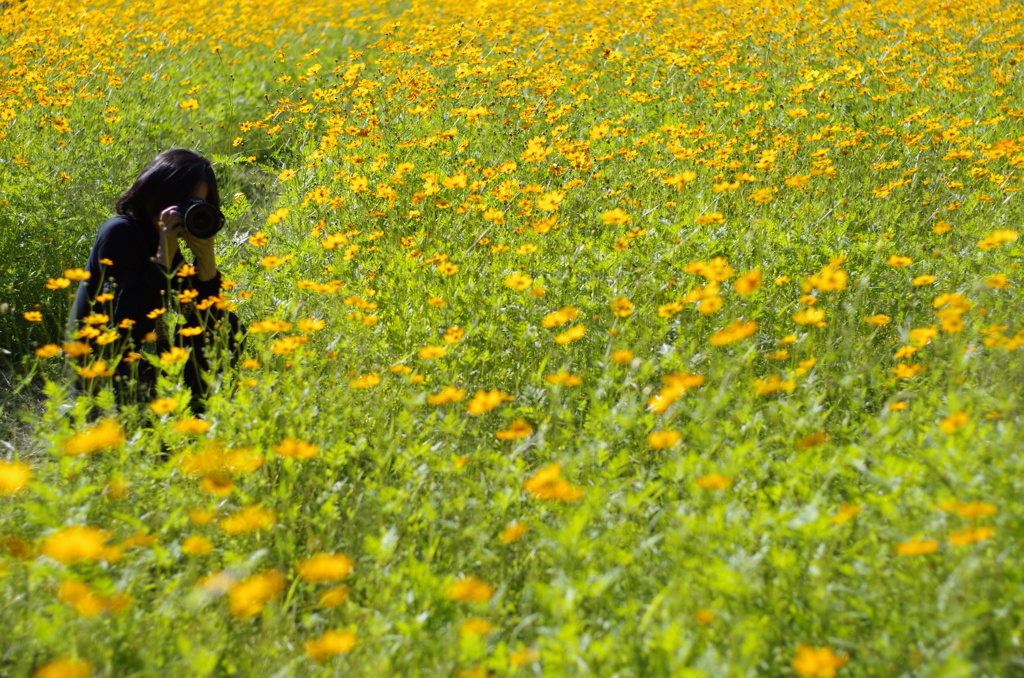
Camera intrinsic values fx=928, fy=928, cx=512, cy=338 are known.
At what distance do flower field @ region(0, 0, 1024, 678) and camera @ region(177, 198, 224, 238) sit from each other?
8.8 inches

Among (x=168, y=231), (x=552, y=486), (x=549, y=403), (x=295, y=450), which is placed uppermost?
(x=168, y=231)

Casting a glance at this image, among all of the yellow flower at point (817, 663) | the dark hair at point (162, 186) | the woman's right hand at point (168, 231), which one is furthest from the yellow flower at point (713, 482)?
the dark hair at point (162, 186)

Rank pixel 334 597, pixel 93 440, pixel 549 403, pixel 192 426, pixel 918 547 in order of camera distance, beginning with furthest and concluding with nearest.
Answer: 1. pixel 549 403
2. pixel 192 426
3. pixel 93 440
4. pixel 334 597
5. pixel 918 547

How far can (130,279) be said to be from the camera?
3105 millimetres

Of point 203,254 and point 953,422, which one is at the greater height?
point 203,254

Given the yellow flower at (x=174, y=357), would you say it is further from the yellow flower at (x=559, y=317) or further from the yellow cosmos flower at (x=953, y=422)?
the yellow cosmos flower at (x=953, y=422)

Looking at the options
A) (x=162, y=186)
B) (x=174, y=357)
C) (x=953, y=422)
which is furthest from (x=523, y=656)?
(x=162, y=186)

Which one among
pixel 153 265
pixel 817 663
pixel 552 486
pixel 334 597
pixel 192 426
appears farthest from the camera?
pixel 153 265

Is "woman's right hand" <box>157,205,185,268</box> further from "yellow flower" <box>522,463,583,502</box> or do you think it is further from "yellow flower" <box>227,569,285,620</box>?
"yellow flower" <box>522,463,583,502</box>

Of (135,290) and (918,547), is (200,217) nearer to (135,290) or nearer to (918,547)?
(135,290)

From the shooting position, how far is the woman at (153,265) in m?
3.06

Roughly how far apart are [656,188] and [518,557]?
2.63m

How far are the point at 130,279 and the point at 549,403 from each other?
4.89 feet

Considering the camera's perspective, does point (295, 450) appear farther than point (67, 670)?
Yes
